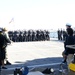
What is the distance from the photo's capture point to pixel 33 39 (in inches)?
1420

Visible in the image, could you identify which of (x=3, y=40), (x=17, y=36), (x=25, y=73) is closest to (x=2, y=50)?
(x=3, y=40)

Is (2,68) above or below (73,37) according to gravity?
below

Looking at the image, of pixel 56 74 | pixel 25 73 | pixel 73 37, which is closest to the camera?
pixel 25 73

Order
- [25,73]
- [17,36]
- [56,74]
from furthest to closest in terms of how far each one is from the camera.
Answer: [17,36]
[56,74]
[25,73]

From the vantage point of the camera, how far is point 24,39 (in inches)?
1405

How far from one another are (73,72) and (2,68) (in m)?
5.63

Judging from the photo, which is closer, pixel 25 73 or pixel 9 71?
pixel 25 73

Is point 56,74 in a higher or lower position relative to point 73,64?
lower

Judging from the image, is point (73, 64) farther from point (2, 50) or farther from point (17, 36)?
point (17, 36)

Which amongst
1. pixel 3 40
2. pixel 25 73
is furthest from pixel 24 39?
pixel 25 73

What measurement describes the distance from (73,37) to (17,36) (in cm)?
2565

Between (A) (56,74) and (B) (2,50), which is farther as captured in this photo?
(B) (2,50)

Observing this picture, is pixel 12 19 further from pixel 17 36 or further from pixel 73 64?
pixel 17 36

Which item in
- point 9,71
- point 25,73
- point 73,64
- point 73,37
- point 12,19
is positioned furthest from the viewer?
point 12,19
